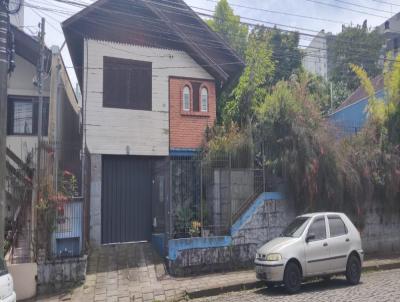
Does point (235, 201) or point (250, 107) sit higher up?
point (250, 107)

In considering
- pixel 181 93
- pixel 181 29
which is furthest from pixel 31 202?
pixel 181 29

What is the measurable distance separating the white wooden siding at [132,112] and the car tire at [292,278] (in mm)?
6516

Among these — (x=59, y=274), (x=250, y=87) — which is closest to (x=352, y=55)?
(x=250, y=87)

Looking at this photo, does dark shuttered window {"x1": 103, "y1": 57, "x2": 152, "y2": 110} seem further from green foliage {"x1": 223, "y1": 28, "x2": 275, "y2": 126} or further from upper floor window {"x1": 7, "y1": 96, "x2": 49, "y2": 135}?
green foliage {"x1": 223, "y1": 28, "x2": 275, "y2": 126}

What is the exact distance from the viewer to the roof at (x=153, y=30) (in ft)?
46.4

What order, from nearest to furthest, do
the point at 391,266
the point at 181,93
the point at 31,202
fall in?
the point at 31,202 → the point at 391,266 → the point at 181,93

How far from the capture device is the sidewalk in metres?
9.47

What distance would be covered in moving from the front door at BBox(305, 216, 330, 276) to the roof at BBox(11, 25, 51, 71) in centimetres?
1048

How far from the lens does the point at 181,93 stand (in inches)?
597

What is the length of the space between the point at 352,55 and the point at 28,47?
26061 mm

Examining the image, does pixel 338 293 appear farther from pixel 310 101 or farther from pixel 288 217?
pixel 310 101

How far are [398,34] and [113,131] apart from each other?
41.3 metres

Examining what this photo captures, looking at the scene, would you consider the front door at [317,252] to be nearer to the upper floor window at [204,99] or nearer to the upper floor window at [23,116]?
the upper floor window at [204,99]

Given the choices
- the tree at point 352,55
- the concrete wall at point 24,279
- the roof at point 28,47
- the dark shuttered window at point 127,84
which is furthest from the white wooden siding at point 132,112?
the tree at point 352,55
